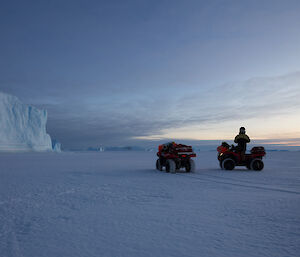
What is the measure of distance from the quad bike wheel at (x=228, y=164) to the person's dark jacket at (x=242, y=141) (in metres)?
0.78

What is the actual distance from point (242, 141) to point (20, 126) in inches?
2091

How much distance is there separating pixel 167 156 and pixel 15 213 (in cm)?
844

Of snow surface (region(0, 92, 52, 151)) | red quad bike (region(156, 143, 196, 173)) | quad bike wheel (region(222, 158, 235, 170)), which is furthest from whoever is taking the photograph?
snow surface (region(0, 92, 52, 151))

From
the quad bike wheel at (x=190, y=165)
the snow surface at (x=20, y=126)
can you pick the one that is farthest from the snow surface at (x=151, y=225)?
the snow surface at (x=20, y=126)

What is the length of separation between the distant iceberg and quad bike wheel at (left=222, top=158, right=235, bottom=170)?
4993 cm

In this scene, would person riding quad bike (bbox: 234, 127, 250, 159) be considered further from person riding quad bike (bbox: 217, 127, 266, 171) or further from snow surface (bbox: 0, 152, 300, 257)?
snow surface (bbox: 0, 152, 300, 257)

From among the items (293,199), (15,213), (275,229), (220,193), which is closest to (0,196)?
(15,213)

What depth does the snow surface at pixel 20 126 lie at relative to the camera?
166 ft

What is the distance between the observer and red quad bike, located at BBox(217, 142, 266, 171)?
12938mm

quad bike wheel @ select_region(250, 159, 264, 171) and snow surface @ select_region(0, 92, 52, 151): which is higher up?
snow surface @ select_region(0, 92, 52, 151)

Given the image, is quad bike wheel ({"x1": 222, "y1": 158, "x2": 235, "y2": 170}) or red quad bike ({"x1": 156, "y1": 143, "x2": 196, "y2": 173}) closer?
red quad bike ({"x1": 156, "y1": 143, "x2": 196, "y2": 173})

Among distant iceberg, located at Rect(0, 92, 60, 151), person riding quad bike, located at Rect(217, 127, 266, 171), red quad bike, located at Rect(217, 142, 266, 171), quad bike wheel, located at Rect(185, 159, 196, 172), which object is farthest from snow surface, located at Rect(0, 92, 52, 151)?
person riding quad bike, located at Rect(217, 127, 266, 171)

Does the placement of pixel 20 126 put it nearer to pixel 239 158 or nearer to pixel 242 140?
pixel 239 158

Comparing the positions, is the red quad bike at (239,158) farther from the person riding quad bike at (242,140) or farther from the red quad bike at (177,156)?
the red quad bike at (177,156)
